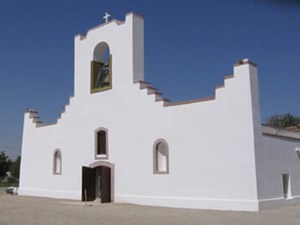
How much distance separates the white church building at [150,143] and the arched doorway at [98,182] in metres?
0.05

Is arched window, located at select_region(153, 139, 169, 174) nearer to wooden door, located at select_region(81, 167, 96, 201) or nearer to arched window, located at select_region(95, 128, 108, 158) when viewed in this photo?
arched window, located at select_region(95, 128, 108, 158)

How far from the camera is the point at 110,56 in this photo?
21719 millimetres

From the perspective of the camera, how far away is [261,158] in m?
16.3

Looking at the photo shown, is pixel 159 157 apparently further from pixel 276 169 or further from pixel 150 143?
pixel 276 169

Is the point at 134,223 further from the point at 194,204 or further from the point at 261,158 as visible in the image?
the point at 261,158

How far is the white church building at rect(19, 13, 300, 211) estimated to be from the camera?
16.3 metres

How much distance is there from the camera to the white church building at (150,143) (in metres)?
16.3

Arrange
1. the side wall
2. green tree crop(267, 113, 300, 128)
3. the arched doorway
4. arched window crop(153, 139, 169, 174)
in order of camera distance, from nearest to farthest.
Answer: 1. the side wall
2. arched window crop(153, 139, 169, 174)
3. the arched doorway
4. green tree crop(267, 113, 300, 128)

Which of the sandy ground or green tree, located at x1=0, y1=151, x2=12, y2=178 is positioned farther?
green tree, located at x1=0, y1=151, x2=12, y2=178

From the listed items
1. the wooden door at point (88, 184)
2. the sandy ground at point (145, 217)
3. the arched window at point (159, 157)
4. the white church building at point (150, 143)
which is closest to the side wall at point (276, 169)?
the white church building at point (150, 143)

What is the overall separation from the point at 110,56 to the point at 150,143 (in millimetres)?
5446

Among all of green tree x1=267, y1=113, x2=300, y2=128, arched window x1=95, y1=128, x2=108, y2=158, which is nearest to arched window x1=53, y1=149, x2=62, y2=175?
arched window x1=95, y1=128, x2=108, y2=158

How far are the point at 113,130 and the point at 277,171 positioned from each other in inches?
327

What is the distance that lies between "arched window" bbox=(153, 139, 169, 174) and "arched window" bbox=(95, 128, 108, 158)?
354 centimetres
